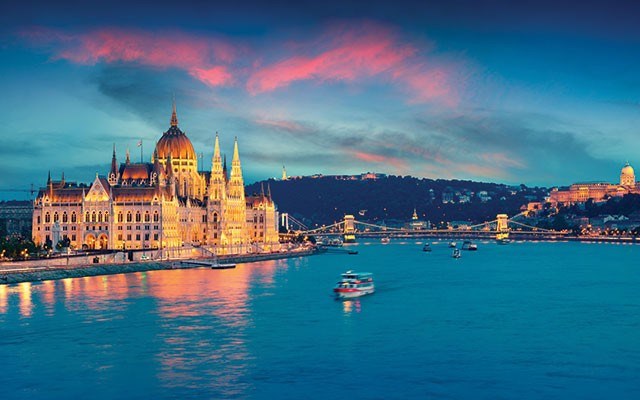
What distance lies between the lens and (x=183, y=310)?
4284 centimetres

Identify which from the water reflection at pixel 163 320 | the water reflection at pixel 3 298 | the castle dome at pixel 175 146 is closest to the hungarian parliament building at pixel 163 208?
the castle dome at pixel 175 146

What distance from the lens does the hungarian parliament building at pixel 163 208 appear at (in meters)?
82.3

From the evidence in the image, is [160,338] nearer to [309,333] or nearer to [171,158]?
[309,333]

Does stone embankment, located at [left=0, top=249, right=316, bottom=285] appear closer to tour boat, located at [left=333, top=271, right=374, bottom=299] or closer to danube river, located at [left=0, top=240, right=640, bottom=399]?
danube river, located at [left=0, top=240, right=640, bottom=399]

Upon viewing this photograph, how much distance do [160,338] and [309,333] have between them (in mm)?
5786

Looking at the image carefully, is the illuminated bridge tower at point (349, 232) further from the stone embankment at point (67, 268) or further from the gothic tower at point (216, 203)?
the stone embankment at point (67, 268)

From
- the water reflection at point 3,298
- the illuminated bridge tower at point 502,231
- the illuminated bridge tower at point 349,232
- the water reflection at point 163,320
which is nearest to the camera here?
the water reflection at point 163,320

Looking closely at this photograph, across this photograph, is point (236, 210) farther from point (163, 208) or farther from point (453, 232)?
point (453, 232)

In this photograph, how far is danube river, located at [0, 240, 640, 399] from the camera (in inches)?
1065

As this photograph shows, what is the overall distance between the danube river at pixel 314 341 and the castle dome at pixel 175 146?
41254 mm

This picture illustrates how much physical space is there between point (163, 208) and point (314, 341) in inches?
2009

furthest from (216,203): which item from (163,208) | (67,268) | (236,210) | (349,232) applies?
(349,232)

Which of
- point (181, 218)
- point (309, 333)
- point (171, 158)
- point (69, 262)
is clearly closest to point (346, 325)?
point (309, 333)

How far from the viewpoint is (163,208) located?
274ft
